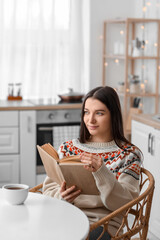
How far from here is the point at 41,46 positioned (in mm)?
4211

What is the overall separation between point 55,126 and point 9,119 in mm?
402

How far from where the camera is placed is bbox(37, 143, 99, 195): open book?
1535 millimetres

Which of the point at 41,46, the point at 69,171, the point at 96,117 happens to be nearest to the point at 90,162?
the point at 69,171

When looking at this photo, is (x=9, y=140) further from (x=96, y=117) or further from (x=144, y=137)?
(x=96, y=117)

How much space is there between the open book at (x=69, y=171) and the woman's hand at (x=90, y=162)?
16 millimetres

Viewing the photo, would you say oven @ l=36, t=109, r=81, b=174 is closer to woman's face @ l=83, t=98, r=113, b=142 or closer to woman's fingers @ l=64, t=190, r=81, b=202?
woman's face @ l=83, t=98, r=113, b=142

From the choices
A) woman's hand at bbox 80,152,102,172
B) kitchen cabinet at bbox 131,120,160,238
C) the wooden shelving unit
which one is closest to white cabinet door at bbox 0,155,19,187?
the wooden shelving unit

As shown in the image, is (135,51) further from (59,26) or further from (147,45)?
(59,26)

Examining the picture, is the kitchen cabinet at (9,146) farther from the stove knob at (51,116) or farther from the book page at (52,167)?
the book page at (52,167)

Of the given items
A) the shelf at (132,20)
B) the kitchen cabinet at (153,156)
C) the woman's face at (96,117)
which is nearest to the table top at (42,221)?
the woman's face at (96,117)

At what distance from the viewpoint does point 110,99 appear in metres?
1.79

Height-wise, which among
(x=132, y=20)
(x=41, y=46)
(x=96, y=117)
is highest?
(x=132, y=20)

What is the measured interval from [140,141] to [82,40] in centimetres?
176

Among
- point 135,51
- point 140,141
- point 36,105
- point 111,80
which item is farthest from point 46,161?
point 111,80
